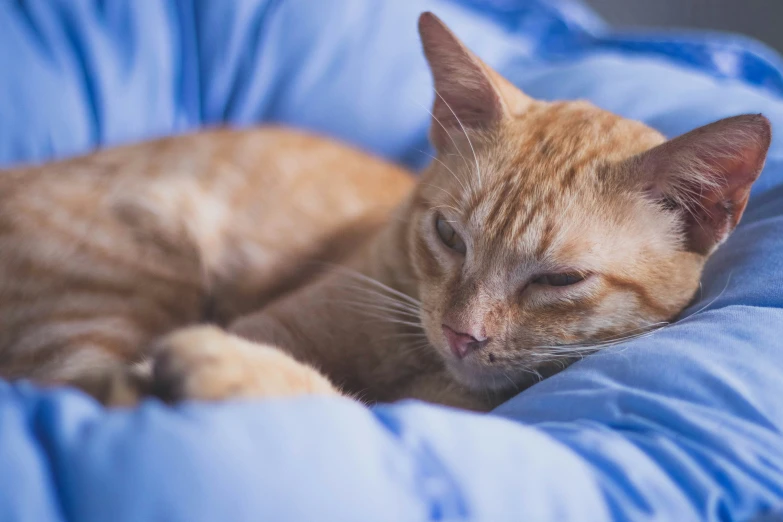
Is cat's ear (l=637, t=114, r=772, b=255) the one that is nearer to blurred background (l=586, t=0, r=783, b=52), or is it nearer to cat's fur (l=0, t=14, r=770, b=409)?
cat's fur (l=0, t=14, r=770, b=409)

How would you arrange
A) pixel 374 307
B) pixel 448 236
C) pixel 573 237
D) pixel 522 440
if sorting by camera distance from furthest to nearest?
pixel 374 307, pixel 448 236, pixel 573 237, pixel 522 440

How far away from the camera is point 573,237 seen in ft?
4.29

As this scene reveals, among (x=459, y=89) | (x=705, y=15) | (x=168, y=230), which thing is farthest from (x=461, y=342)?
(x=705, y=15)

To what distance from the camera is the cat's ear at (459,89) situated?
1.54 metres

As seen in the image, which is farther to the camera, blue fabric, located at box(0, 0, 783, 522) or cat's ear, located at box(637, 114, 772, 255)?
cat's ear, located at box(637, 114, 772, 255)

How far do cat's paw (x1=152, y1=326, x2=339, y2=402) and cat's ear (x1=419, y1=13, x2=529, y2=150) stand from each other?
2.44ft

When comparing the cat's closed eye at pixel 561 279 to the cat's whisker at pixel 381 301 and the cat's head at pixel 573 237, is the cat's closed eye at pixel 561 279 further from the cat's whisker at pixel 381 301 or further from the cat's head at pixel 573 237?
the cat's whisker at pixel 381 301

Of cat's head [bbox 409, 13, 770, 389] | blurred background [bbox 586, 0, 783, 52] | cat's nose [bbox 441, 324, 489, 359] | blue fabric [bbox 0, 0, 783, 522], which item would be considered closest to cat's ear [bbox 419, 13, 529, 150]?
cat's head [bbox 409, 13, 770, 389]

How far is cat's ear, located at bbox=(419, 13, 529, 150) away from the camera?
5.04 ft

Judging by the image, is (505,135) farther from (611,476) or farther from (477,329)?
(611,476)

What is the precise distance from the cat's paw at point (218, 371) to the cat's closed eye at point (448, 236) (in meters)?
0.48

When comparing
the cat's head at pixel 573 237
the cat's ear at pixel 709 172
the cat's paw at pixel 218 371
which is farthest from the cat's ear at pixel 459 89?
the cat's paw at pixel 218 371

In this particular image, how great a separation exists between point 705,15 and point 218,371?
3589 mm

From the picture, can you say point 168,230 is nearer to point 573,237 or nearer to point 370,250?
point 370,250
